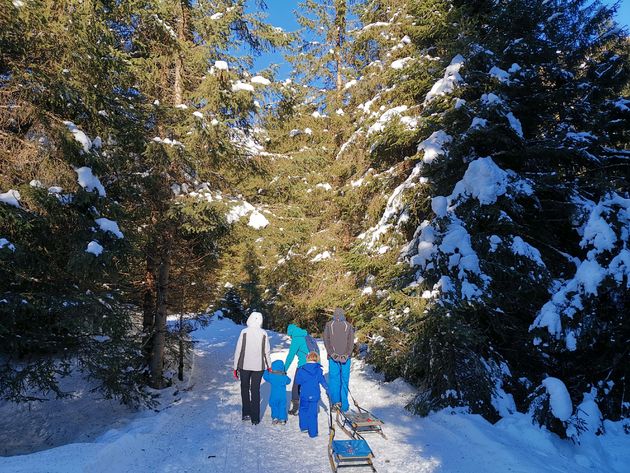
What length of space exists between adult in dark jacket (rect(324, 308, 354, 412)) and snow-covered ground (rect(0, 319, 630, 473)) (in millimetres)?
510

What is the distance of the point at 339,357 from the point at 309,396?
3.97 ft

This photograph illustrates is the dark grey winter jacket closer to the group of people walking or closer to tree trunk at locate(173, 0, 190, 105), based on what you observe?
the group of people walking

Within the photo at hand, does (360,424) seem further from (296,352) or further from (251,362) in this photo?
(251,362)

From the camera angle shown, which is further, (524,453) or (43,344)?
(43,344)

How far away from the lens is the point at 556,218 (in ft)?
29.1

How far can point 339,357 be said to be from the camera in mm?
7734

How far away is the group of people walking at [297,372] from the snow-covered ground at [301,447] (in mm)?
313

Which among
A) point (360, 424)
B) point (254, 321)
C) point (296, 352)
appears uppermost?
point (254, 321)

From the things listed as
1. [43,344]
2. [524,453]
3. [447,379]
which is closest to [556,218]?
[447,379]

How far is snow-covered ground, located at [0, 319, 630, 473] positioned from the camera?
5250mm

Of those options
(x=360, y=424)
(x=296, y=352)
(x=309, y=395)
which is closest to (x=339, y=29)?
(x=296, y=352)

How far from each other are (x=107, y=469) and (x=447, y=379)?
18.9 ft

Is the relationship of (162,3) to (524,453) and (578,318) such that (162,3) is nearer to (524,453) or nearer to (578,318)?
(578,318)

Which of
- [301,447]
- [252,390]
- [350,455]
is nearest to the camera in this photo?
[350,455]
